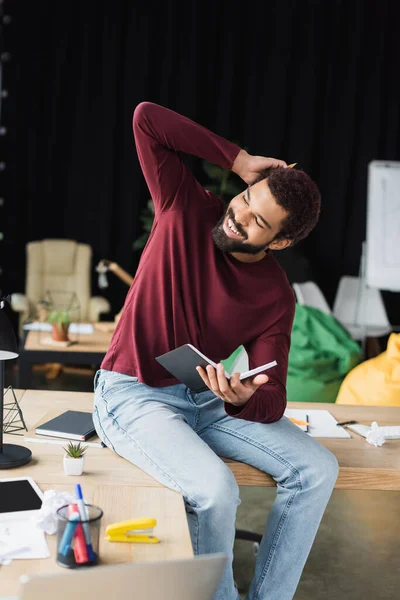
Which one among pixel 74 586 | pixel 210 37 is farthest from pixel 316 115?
pixel 74 586

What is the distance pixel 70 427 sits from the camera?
196 cm

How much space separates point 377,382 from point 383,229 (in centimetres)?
218

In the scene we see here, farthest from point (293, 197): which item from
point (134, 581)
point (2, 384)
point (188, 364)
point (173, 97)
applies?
point (173, 97)

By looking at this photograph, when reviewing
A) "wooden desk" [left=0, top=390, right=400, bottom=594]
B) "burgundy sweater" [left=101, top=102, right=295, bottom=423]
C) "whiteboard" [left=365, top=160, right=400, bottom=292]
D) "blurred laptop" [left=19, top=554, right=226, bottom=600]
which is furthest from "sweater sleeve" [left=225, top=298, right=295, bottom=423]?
"whiteboard" [left=365, top=160, right=400, bottom=292]

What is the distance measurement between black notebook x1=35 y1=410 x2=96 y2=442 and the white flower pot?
0.27 m

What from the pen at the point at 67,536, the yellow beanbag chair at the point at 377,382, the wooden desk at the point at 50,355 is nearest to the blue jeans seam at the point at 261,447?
the pen at the point at 67,536

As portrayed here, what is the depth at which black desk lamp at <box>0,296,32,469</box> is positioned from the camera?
62.8 inches

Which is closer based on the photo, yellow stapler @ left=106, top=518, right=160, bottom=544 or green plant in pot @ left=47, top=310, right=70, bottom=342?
yellow stapler @ left=106, top=518, right=160, bottom=544

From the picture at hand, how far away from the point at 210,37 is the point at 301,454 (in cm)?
488

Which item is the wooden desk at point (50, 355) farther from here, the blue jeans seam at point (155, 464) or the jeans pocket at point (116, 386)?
the blue jeans seam at point (155, 464)

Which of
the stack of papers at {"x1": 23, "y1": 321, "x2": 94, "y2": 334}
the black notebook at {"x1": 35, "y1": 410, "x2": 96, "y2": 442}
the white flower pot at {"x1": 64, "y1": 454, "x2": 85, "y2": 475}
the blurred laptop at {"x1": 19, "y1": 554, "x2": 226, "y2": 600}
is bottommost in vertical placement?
the stack of papers at {"x1": 23, "y1": 321, "x2": 94, "y2": 334}

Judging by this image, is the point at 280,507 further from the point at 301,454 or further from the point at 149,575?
the point at 149,575

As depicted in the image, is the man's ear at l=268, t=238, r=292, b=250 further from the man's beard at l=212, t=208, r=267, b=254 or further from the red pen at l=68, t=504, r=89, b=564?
the red pen at l=68, t=504, r=89, b=564

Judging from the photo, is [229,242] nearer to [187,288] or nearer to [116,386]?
[187,288]
